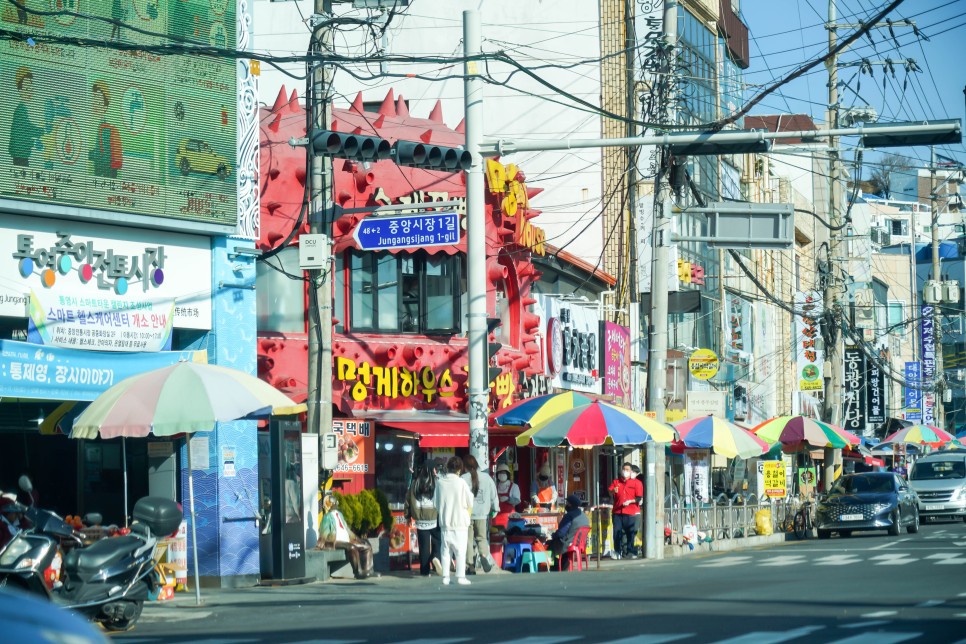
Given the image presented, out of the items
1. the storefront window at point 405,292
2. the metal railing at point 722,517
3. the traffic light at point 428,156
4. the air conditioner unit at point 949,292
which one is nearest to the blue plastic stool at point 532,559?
the storefront window at point 405,292

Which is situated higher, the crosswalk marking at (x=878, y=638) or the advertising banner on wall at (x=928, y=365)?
the advertising banner on wall at (x=928, y=365)

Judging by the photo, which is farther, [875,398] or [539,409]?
[875,398]

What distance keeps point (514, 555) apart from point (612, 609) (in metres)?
8.41

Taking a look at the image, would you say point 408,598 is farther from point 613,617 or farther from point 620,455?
point 620,455

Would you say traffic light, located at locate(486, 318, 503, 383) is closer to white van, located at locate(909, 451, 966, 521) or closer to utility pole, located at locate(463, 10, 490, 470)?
utility pole, located at locate(463, 10, 490, 470)

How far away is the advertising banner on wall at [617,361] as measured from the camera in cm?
3438

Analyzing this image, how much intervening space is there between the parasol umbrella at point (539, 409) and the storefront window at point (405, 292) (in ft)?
8.96

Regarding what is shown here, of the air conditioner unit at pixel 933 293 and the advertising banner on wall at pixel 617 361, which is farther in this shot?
the air conditioner unit at pixel 933 293

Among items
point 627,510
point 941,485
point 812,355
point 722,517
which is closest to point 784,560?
point 627,510

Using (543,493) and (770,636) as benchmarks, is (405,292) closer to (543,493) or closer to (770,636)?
(543,493)

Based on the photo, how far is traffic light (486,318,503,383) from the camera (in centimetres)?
2256

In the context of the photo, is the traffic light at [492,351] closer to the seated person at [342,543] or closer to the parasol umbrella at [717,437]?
the seated person at [342,543]

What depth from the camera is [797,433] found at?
36094 millimetres

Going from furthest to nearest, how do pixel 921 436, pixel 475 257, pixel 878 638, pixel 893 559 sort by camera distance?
pixel 921 436, pixel 893 559, pixel 475 257, pixel 878 638
